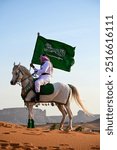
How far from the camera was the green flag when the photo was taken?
7.90 meters

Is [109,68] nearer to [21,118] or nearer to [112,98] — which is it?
[112,98]

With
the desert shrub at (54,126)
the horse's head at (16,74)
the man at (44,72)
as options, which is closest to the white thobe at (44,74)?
the man at (44,72)

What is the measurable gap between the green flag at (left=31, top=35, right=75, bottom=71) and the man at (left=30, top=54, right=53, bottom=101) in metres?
0.13

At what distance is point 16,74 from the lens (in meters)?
8.02

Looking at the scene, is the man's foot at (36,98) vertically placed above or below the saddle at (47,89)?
below

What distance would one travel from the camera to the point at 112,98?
267 inches

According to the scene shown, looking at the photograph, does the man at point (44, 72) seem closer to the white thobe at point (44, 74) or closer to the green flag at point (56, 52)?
the white thobe at point (44, 74)

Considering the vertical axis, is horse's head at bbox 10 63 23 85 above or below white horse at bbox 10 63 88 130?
above

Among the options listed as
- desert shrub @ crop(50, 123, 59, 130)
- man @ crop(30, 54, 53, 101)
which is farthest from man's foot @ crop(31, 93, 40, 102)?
desert shrub @ crop(50, 123, 59, 130)

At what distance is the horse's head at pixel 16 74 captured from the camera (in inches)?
311

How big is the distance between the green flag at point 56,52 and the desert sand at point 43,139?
0.92 metres

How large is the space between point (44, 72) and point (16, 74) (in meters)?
0.42

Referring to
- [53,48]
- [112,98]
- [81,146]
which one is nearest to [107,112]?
[112,98]

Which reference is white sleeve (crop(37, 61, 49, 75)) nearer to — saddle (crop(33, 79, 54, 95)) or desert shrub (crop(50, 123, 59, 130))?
saddle (crop(33, 79, 54, 95))
